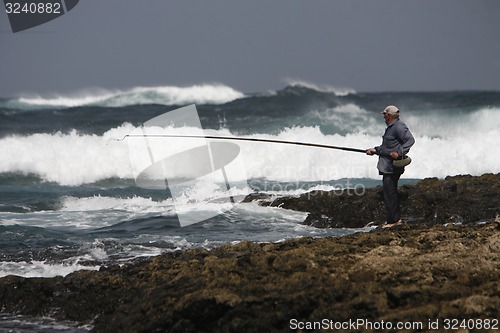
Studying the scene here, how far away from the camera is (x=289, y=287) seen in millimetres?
5762

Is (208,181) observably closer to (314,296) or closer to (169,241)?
(169,241)

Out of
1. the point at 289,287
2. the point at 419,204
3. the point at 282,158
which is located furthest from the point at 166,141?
the point at 289,287

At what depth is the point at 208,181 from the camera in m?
17.7

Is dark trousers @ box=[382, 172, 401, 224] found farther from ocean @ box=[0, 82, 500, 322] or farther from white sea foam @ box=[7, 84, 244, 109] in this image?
white sea foam @ box=[7, 84, 244, 109]

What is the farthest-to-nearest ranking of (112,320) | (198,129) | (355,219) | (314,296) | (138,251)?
(198,129), (355,219), (138,251), (112,320), (314,296)

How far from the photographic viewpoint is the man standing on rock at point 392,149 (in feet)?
31.3

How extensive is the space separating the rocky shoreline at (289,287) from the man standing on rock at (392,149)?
5.37 feet

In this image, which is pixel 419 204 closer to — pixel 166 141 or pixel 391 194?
pixel 391 194

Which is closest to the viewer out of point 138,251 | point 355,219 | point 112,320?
point 112,320

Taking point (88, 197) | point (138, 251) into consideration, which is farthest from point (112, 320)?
point (88, 197)

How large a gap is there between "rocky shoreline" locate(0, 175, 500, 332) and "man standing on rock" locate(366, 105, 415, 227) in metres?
1.64

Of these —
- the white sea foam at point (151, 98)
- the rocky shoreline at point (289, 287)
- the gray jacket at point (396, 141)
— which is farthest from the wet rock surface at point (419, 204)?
the white sea foam at point (151, 98)

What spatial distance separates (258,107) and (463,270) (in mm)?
28434

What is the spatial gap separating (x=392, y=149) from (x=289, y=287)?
13.9ft
